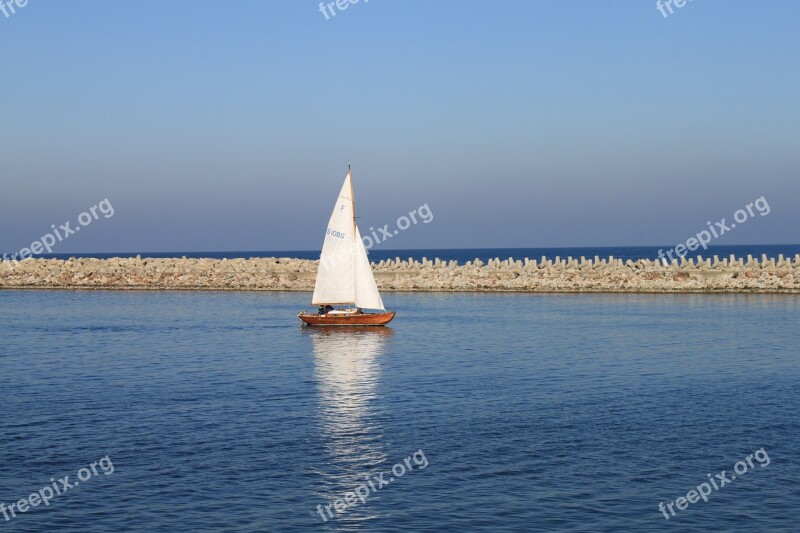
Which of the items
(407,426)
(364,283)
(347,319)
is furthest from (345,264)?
(407,426)

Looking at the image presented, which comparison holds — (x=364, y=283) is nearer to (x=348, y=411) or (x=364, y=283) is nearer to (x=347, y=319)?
(x=347, y=319)

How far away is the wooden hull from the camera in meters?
55.2

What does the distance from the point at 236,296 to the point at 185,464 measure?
6246 centimetres

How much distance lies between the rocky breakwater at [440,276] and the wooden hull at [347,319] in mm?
32348

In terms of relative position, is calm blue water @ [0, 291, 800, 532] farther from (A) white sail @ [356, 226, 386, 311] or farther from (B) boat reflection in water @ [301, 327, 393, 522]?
(A) white sail @ [356, 226, 386, 311]

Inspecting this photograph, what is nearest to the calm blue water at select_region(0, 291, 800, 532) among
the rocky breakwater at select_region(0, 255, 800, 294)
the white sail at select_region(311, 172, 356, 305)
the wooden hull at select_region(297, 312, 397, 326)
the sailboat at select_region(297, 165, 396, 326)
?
the wooden hull at select_region(297, 312, 397, 326)

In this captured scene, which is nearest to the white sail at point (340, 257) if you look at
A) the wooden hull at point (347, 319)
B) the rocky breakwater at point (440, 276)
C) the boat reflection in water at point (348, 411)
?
the wooden hull at point (347, 319)

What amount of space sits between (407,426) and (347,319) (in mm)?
29740

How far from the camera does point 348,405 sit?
3003cm

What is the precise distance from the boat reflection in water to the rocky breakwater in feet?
123

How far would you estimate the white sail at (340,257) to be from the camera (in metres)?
53.9

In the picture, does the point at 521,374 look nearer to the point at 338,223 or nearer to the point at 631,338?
the point at 631,338

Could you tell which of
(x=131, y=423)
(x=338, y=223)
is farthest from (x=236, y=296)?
(x=131, y=423)

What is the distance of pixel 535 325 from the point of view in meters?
55.6
